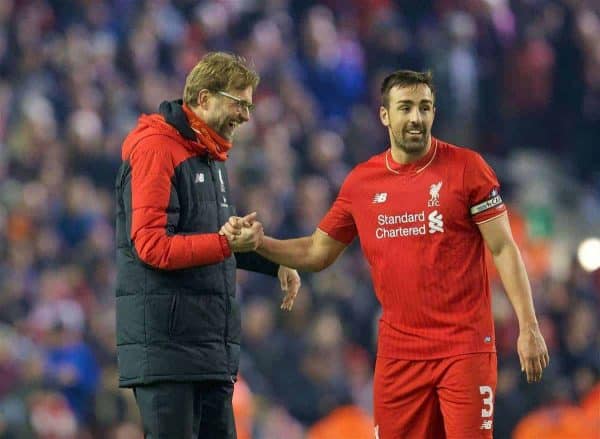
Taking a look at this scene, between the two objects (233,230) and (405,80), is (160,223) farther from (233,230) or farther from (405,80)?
(405,80)

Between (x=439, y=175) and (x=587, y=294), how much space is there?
6.18 m

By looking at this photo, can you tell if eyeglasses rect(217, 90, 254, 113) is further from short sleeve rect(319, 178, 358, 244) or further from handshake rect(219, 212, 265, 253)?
short sleeve rect(319, 178, 358, 244)

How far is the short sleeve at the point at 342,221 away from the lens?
5.13m

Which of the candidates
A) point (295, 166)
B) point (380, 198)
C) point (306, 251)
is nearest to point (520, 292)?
point (380, 198)

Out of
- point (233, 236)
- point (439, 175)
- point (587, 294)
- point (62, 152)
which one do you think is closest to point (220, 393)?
point (233, 236)

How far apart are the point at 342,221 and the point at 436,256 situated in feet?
1.65

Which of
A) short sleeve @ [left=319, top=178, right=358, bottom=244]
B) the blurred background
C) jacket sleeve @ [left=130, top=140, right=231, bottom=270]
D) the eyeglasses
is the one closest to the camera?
jacket sleeve @ [left=130, top=140, right=231, bottom=270]

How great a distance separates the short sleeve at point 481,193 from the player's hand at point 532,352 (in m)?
0.44

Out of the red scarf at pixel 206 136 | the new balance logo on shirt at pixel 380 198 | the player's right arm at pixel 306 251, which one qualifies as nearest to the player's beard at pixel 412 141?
the new balance logo on shirt at pixel 380 198

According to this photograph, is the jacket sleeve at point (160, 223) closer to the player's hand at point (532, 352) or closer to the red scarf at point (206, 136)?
the red scarf at point (206, 136)

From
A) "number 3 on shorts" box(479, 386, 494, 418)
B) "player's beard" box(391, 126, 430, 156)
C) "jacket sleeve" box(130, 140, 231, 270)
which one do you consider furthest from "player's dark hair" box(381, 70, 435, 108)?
"number 3 on shorts" box(479, 386, 494, 418)

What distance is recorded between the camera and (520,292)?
4727 mm

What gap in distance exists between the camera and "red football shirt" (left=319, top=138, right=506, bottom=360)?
4797mm

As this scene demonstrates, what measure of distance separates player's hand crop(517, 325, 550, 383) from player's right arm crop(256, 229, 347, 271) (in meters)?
0.91
